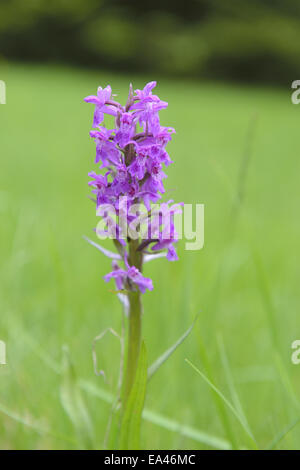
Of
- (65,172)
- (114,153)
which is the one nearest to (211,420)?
(114,153)

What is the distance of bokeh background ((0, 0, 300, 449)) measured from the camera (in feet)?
4.13

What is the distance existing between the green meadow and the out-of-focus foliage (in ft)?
44.4

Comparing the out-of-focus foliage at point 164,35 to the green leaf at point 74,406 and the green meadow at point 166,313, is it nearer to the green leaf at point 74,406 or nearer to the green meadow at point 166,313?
the green meadow at point 166,313

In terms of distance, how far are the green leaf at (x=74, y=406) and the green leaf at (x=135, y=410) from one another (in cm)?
12

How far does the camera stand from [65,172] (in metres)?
4.96

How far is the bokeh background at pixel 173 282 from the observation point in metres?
1.26

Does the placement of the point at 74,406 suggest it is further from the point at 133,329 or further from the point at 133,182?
the point at 133,182

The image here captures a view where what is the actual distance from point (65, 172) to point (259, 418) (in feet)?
12.6
